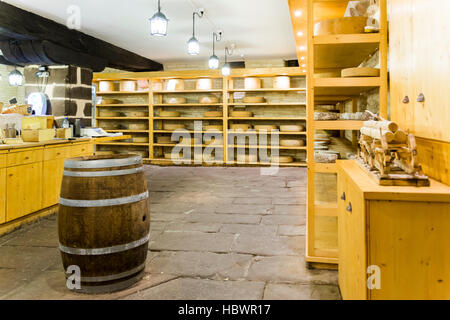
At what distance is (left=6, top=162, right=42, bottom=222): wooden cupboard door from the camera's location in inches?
136

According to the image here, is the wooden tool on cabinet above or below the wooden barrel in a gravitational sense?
above

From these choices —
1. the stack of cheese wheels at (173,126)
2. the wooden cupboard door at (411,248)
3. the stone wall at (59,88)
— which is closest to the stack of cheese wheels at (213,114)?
the stack of cheese wheels at (173,126)

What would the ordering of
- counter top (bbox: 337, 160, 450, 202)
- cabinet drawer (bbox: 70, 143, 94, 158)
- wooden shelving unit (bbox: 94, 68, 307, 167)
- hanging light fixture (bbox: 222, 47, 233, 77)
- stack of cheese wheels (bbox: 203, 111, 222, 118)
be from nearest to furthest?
counter top (bbox: 337, 160, 450, 202) → cabinet drawer (bbox: 70, 143, 94, 158) → hanging light fixture (bbox: 222, 47, 233, 77) → wooden shelving unit (bbox: 94, 68, 307, 167) → stack of cheese wheels (bbox: 203, 111, 222, 118)

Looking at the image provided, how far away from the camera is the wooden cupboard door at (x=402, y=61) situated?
1.70m

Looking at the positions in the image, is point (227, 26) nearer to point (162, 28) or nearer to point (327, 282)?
point (162, 28)

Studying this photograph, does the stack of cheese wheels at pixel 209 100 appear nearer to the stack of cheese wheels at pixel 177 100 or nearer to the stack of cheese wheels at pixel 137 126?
the stack of cheese wheels at pixel 177 100

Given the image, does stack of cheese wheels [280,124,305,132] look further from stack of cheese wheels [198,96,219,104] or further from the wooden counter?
the wooden counter

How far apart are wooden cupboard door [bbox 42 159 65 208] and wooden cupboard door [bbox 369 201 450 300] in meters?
3.76

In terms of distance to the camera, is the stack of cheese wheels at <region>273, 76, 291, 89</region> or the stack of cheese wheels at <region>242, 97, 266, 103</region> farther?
the stack of cheese wheels at <region>242, 97, 266, 103</region>

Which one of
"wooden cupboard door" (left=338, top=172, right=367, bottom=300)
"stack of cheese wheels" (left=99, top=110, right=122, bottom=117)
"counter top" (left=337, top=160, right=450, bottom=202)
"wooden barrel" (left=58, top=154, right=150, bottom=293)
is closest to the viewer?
"counter top" (left=337, top=160, right=450, bottom=202)

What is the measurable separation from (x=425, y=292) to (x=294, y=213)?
283 centimetres

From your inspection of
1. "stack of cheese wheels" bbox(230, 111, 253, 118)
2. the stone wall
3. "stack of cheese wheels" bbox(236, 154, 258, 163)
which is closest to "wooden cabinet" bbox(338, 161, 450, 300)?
the stone wall

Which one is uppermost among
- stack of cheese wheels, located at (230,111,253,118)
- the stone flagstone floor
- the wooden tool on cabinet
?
stack of cheese wheels, located at (230,111,253,118)
